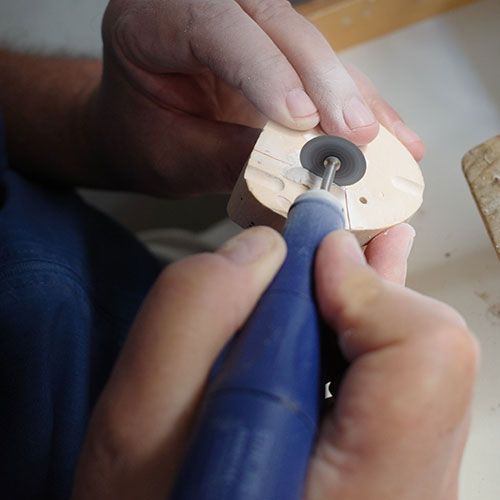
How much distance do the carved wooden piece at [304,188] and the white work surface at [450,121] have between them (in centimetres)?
18

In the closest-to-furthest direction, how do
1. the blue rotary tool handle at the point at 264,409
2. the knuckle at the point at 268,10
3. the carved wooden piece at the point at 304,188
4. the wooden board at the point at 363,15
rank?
the blue rotary tool handle at the point at 264,409, the carved wooden piece at the point at 304,188, the knuckle at the point at 268,10, the wooden board at the point at 363,15

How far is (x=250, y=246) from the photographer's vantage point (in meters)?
0.36

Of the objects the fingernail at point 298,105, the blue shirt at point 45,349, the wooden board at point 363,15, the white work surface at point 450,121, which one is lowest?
the blue shirt at point 45,349

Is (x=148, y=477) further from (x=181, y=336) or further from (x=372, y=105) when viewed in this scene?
(x=372, y=105)

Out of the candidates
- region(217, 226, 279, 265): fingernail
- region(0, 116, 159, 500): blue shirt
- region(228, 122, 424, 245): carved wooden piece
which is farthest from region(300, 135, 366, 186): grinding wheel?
region(0, 116, 159, 500): blue shirt

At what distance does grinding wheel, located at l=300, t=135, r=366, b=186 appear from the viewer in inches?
19.4

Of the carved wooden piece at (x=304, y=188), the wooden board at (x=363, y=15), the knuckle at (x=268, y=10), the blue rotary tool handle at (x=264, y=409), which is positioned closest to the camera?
the blue rotary tool handle at (x=264, y=409)

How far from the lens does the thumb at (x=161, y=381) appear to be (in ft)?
1.03

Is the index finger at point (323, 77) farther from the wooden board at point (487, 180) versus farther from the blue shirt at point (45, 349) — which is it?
the blue shirt at point (45, 349)

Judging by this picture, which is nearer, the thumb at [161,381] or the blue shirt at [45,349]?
the thumb at [161,381]

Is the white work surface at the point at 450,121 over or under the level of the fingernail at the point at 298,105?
under

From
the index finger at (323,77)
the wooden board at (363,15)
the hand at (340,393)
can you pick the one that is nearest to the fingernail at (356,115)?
the index finger at (323,77)

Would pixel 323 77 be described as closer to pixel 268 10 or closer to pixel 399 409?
pixel 268 10

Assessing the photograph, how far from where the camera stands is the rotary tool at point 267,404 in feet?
0.91
